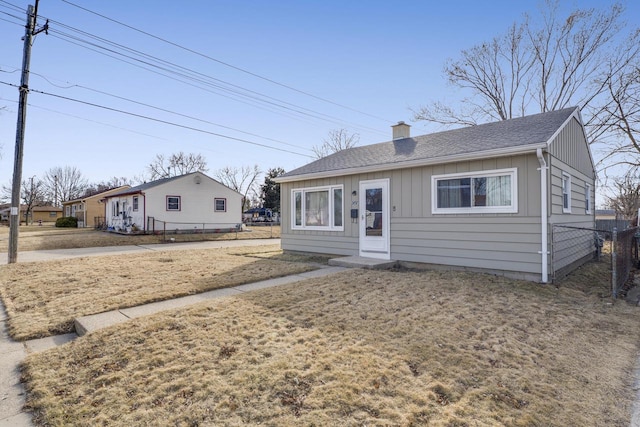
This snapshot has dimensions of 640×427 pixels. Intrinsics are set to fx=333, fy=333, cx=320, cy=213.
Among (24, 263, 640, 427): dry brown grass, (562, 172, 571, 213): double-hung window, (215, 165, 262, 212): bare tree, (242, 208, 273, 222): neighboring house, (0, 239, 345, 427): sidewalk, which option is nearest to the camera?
(24, 263, 640, 427): dry brown grass

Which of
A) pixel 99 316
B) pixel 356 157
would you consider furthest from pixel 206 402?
pixel 356 157

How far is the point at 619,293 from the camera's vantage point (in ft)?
20.7

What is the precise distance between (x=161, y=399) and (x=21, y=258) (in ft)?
37.6

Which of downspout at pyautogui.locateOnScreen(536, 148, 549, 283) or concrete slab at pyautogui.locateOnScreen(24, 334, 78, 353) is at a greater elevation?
downspout at pyautogui.locateOnScreen(536, 148, 549, 283)

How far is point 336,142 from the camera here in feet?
105

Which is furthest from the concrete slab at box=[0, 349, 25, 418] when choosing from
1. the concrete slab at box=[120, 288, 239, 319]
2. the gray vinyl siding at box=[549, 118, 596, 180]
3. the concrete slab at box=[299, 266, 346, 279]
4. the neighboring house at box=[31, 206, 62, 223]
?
the neighboring house at box=[31, 206, 62, 223]

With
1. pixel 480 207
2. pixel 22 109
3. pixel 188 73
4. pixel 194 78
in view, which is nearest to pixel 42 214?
pixel 194 78

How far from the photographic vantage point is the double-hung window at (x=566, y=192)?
7.66 meters

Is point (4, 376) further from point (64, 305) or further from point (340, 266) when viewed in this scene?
point (340, 266)

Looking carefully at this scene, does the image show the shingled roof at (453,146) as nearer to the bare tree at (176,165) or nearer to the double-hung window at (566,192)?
the double-hung window at (566,192)

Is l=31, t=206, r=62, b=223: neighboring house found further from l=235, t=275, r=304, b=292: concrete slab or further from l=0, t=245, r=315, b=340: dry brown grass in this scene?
l=235, t=275, r=304, b=292: concrete slab

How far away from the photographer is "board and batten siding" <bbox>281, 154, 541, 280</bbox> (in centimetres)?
641

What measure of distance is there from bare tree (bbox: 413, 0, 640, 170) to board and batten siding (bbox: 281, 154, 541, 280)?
580 inches

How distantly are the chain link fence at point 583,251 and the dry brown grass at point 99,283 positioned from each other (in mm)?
5154
